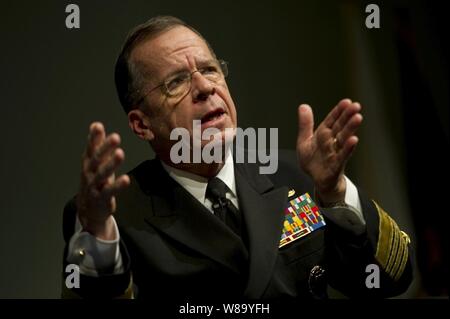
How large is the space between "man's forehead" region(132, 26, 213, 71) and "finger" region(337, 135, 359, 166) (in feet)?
1.25

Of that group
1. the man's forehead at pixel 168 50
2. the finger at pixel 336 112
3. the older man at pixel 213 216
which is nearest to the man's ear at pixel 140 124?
the older man at pixel 213 216

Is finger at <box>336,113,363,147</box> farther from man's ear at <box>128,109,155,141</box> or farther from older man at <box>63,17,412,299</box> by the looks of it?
man's ear at <box>128,109,155,141</box>

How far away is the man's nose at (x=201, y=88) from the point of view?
4.08 feet

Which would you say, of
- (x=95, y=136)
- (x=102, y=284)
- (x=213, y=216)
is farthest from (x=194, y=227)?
(x=95, y=136)

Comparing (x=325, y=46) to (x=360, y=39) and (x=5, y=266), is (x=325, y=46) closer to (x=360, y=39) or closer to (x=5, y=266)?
(x=360, y=39)

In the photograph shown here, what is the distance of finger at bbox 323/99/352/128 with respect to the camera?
1083 millimetres

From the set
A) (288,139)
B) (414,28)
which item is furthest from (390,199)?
(414,28)

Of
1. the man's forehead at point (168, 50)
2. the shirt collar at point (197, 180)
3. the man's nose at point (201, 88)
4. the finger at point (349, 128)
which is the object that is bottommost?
the shirt collar at point (197, 180)

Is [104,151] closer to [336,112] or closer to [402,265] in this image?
[336,112]

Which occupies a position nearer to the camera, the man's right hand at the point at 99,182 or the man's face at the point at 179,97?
the man's right hand at the point at 99,182

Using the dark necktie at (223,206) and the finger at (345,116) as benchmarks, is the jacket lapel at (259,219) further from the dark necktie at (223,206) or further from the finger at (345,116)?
the finger at (345,116)

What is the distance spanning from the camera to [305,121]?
114 centimetres

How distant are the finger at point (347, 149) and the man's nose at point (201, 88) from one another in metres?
0.31

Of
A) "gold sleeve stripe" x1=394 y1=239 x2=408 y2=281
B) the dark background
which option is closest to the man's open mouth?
the dark background
